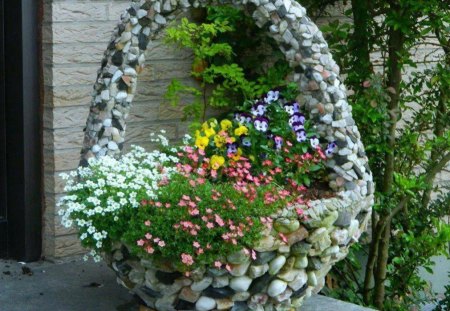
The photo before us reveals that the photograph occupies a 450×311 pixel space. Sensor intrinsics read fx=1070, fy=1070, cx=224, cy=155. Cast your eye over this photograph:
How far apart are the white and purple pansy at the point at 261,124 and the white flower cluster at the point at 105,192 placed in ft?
1.46

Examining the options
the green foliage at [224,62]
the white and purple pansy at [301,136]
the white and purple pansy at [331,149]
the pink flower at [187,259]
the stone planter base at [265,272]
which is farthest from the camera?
the green foliage at [224,62]

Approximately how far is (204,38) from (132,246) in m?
1.79

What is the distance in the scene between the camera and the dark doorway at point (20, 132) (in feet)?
17.2

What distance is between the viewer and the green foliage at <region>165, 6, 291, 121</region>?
213 inches

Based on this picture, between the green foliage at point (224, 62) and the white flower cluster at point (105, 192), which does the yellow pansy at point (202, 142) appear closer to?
the white flower cluster at point (105, 192)

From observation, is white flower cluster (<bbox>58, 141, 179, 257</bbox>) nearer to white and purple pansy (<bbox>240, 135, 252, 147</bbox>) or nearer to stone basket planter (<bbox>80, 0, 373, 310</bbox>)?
stone basket planter (<bbox>80, 0, 373, 310</bbox>)

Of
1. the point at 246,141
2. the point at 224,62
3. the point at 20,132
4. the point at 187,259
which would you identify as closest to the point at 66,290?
the point at 20,132

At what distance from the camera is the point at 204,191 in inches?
153

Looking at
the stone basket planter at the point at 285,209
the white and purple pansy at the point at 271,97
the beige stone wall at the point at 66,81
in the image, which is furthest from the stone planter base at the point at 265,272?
the beige stone wall at the point at 66,81

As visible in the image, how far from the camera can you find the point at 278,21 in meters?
4.27

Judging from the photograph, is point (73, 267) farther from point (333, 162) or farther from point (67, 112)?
point (333, 162)

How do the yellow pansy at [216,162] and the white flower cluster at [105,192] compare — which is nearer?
the white flower cluster at [105,192]

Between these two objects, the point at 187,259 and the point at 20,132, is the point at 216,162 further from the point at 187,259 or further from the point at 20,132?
the point at 20,132

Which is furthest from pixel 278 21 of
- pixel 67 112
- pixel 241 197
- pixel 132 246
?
pixel 67 112
